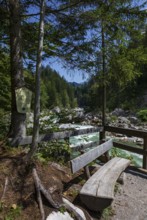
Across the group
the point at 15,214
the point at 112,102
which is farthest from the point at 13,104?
the point at 112,102

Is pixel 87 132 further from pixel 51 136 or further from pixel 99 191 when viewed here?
pixel 99 191

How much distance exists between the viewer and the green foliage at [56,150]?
4.87 m

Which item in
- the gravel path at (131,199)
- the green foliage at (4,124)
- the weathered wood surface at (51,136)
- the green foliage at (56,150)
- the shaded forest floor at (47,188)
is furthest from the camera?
the green foliage at (4,124)

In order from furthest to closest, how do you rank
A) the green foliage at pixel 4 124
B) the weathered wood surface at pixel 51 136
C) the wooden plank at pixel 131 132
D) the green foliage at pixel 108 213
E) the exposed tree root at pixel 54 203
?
1. the wooden plank at pixel 131 132
2. the green foliage at pixel 4 124
3. the weathered wood surface at pixel 51 136
4. the green foliage at pixel 108 213
5. the exposed tree root at pixel 54 203

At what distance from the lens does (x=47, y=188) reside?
3.37 meters

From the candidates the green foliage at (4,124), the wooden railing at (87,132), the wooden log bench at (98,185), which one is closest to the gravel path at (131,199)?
the wooden log bench at (98,185)

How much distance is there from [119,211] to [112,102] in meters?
36.3

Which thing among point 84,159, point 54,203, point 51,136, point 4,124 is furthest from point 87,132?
point 54,203

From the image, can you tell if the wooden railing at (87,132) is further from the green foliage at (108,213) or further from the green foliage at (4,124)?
the green foliage at (108,213)

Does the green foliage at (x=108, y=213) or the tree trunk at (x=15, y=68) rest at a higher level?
the tree trunk at (x=15, y=68)

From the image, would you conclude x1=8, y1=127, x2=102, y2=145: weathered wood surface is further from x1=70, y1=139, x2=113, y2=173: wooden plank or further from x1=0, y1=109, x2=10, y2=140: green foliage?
x1=70, y1=139, x2=113, y2=173: wooden plank

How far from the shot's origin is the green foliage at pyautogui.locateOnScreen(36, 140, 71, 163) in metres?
4.87

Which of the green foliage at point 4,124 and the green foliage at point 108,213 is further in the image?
the green foliage at point 4,124

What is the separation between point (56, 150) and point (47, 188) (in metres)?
1.69
